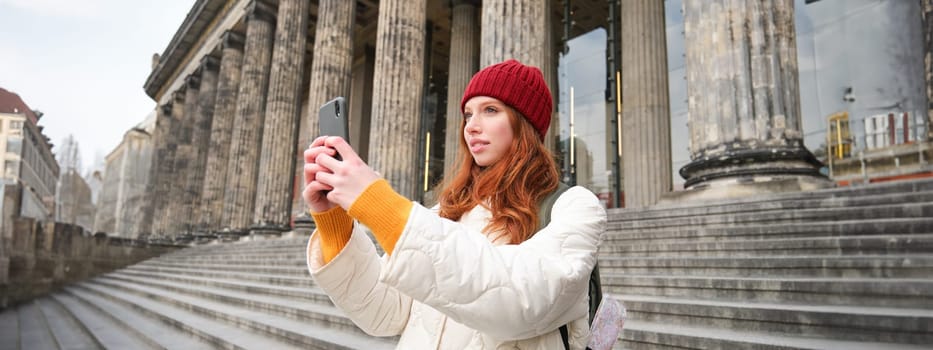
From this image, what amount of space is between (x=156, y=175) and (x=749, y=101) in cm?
3040

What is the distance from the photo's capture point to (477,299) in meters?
0.87

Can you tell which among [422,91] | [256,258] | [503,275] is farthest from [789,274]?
[422,91]

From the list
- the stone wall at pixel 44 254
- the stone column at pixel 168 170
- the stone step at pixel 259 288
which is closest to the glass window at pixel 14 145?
the stone wall at pixel 44 254

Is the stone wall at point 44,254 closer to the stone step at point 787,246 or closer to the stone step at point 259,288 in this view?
the stone step at point 259,288

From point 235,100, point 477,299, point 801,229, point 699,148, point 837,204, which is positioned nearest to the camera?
point 477,299

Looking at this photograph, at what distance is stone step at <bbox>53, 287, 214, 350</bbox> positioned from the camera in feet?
18.1

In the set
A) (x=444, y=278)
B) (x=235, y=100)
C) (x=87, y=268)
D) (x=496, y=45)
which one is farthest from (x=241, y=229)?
(x=444, y=278)

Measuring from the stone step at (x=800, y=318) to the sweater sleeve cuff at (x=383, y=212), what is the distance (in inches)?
124

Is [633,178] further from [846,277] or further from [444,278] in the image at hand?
[444,278]

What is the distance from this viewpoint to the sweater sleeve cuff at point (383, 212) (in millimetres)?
890

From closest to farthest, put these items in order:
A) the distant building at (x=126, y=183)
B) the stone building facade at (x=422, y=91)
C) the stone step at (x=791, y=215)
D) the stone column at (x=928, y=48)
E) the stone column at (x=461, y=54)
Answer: the stone step at (x=791, y=215) → the stone building facade at (x=422, y=91) → the stone column at (x=928, y=48) → the stone column at (x=461, y=54) → the distant building at (x=126, y=183)

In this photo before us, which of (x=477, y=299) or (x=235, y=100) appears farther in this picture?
(x=235, y=100)

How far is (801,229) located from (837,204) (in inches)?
27.6

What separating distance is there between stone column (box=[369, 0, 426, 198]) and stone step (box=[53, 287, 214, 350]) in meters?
5.82
